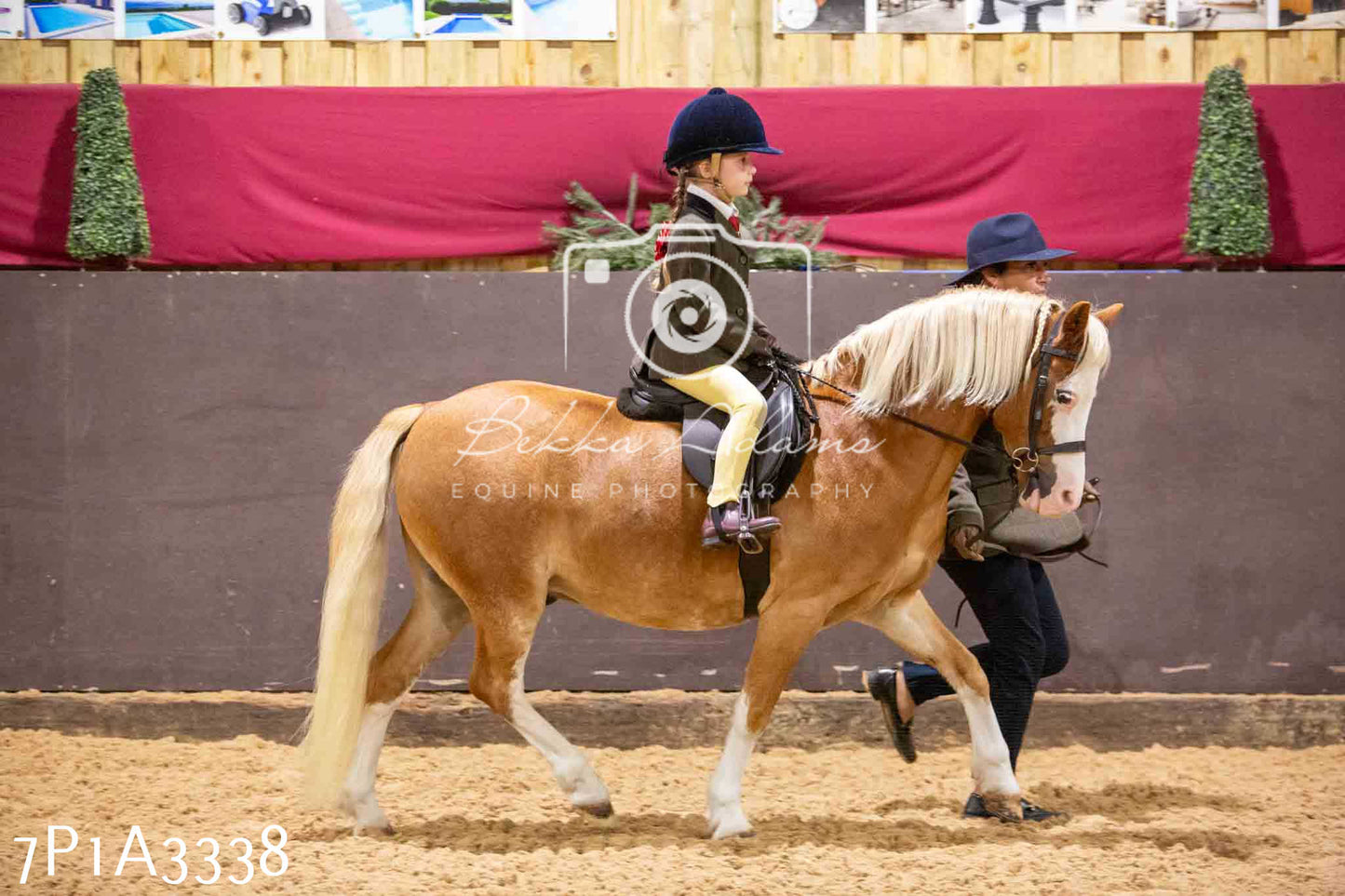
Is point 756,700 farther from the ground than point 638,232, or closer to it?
closer to it

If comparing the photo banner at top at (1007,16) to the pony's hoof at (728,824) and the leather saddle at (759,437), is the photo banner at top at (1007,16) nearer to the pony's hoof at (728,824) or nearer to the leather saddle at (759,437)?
the leather saddle at (759,437)

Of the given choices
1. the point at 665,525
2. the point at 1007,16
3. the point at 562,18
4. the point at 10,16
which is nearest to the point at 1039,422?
the point at 665,525

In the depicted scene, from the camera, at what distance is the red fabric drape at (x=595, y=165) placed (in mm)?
5980

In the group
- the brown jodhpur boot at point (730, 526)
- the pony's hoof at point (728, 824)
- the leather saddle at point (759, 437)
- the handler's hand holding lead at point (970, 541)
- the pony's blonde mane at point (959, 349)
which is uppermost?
the pony's blonde mane at point (959, 349)

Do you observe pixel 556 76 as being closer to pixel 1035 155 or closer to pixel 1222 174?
pixel 1035 155

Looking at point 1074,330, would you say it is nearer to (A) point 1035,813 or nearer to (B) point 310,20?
(A) point 1035,813

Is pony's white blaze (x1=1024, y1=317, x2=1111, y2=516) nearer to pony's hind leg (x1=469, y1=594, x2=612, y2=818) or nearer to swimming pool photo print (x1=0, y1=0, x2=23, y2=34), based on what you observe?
pony's hind leg (x1=469, y1=594, x2=612, y2=818)

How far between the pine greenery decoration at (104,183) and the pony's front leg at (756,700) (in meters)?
3.47

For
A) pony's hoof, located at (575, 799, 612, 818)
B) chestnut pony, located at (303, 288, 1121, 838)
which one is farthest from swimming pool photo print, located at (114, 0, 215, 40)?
pony's hoof, located at (575, 799, 612, 818)

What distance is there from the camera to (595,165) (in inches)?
240

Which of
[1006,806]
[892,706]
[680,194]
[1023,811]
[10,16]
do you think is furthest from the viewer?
[10,16]

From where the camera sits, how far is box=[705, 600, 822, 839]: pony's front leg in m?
3.90

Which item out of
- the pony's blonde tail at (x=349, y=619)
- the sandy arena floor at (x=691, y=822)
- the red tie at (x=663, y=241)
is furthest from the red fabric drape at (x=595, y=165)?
the sandy arena floor at (x=691, y=822)

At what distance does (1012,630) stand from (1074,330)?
101 centimetres
